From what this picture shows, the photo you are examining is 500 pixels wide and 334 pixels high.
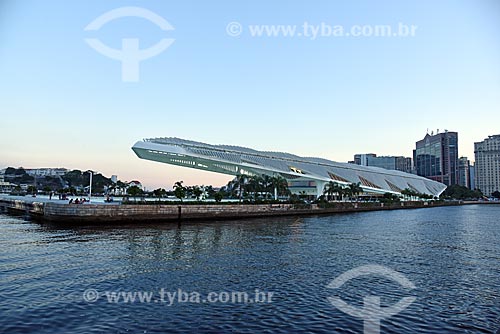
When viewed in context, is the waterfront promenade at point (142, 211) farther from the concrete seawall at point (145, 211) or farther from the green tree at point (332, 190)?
the green tree at point (332, 190)

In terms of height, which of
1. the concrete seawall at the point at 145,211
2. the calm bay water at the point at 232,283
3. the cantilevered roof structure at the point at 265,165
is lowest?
the calm bay water at the point at 232,283

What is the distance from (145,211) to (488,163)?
671ft

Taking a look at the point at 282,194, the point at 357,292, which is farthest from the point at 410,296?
the point at 282,194

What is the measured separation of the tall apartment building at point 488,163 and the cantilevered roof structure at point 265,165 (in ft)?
303

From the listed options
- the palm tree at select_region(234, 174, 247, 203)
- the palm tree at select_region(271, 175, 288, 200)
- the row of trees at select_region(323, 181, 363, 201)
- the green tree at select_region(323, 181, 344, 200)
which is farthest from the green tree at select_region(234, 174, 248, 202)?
the row of trees at select_region(323, 181, 363, 201)

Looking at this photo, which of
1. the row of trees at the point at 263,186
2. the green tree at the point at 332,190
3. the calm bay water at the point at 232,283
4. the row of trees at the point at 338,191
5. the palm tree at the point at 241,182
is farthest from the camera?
the row of trees at the point at 338,191

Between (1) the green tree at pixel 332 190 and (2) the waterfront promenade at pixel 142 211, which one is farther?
(1) the green tree at pixel 332 190

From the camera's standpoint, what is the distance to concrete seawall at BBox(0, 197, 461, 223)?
33312 mm

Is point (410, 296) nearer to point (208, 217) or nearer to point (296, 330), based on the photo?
point (296, 330)

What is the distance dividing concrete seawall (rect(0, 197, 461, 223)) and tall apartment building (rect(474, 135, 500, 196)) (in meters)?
167

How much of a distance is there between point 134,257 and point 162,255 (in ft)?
4.51

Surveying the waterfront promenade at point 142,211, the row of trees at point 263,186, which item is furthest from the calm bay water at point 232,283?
the row of trees at point 263,186

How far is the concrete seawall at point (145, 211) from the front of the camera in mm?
33312

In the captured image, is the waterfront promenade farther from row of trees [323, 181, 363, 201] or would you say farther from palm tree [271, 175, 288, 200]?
row of trees [323, 181, 363, 201]
